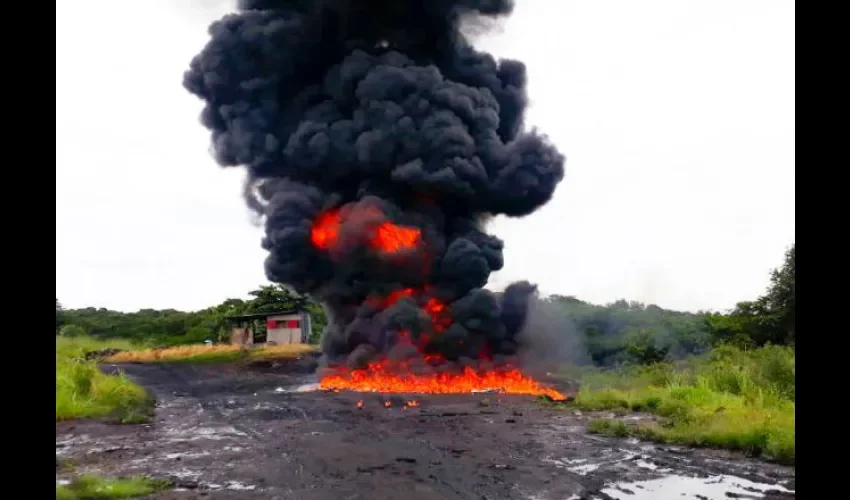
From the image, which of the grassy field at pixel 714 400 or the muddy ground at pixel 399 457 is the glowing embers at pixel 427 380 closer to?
the grassy field at pixel 714 400

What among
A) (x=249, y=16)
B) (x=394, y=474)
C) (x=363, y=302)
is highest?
(x=249, y=16)

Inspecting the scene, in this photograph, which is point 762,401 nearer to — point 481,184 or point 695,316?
point 481,184

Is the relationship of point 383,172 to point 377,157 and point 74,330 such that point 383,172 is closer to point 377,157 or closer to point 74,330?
point 377,157

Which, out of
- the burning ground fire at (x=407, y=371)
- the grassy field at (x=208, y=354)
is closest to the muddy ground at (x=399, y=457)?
the burning ground fire at (x=407, y=371)

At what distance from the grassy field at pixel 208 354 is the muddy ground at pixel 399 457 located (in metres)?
23.4

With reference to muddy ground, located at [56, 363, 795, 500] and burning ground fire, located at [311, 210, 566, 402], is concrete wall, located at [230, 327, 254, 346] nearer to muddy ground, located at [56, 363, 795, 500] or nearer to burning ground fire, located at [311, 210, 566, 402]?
burning ground fire, located at [311, 210, 566, 402]

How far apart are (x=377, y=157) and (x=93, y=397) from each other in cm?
1908

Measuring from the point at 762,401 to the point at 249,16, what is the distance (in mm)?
33310

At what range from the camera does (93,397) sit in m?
20.8

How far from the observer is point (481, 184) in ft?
119

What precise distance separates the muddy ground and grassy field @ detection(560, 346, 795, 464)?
0.83 meters

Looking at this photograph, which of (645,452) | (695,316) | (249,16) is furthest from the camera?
(695,316)

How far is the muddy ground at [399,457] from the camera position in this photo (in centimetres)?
1134
